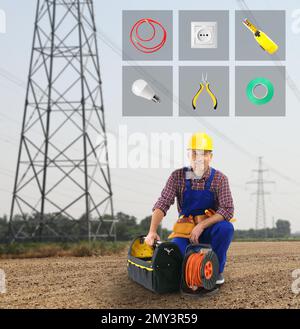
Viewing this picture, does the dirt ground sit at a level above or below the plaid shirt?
below

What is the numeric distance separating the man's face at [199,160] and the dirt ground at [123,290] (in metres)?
1.58

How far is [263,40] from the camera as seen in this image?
6.54 metres

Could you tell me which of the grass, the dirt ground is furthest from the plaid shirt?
the grass

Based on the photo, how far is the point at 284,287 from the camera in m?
7.42

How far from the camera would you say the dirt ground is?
6586 mm

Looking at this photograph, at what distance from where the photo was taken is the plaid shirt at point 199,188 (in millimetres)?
6109

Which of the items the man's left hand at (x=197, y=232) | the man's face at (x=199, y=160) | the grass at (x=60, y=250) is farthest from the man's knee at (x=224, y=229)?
the grass at (x=60, y=250)

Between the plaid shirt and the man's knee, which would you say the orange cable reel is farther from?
the plaid shirt

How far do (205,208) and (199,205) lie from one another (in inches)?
3.2

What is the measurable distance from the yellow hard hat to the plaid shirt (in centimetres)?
40

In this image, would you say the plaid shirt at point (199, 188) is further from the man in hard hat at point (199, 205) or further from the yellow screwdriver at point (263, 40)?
the yellow screwdriver at point (263, 40)

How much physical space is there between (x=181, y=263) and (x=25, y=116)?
17024 mm

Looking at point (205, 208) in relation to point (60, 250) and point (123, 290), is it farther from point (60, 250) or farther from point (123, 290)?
point (60, 250)
